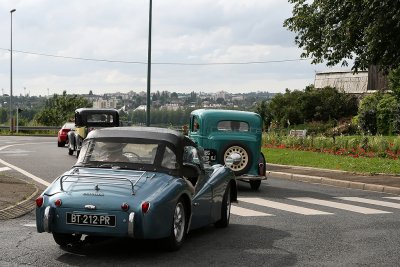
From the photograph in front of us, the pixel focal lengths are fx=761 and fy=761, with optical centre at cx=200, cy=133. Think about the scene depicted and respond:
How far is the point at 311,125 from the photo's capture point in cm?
5328

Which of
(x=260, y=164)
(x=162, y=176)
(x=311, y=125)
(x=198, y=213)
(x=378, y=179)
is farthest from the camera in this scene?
(x=311, y=125)

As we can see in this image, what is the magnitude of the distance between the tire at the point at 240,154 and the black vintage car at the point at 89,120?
509 inches

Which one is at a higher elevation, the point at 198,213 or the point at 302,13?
the point at 302,13

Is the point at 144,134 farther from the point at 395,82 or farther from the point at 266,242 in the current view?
the point at 395,82

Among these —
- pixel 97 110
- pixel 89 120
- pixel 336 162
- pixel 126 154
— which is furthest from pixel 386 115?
pixel 126 154

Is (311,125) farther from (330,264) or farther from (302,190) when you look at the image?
(330,264)

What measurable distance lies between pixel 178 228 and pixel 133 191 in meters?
0.88

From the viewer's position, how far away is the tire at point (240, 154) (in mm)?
16938

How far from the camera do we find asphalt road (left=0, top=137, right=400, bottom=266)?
8.51 metres

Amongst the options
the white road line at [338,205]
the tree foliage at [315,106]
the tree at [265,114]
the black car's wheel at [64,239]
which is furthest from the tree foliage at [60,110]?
the black car's wheel at [64,239]

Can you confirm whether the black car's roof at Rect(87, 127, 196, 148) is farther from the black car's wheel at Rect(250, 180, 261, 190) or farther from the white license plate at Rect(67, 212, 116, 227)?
the black car's wheel at Rect(250, 180, 261, 190)

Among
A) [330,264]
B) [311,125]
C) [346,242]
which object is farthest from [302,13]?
[311,125]

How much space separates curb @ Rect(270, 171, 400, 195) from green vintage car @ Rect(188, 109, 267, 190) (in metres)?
2.91

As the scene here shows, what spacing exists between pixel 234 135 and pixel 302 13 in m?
8.55
